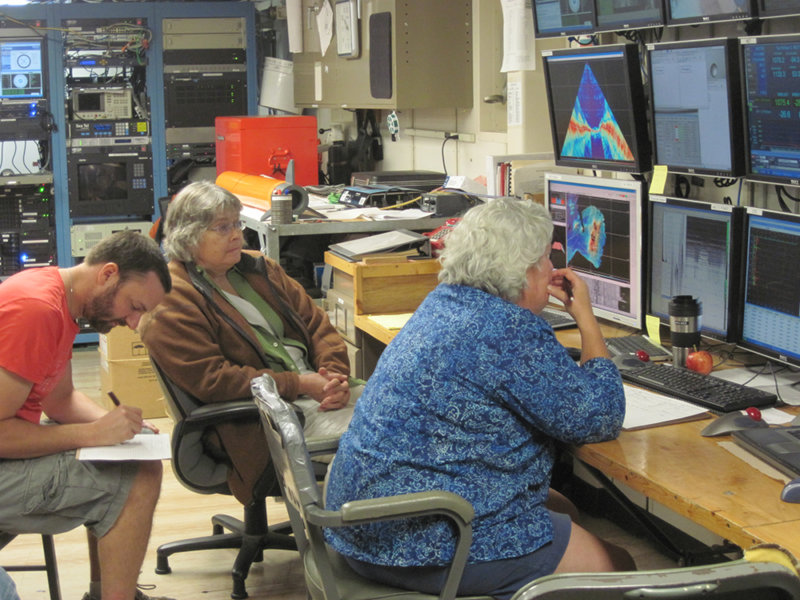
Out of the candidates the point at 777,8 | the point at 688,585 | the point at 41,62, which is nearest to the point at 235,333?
the point at 777,8

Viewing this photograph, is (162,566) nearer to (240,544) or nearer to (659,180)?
(240,544)

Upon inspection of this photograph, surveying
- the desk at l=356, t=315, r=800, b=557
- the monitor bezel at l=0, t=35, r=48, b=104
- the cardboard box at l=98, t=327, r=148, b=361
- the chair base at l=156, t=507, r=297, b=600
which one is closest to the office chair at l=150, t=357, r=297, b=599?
the chair base at l=156, t=507, r=297, b=600

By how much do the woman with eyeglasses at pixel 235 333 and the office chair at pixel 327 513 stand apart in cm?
72

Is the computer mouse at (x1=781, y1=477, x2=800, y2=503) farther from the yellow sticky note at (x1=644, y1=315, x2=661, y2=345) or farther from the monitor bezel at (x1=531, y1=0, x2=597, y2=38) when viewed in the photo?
the monitor bezel at (x1=531, y1=0, x2=597, y2=38)

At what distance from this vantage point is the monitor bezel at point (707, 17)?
8.12 ft

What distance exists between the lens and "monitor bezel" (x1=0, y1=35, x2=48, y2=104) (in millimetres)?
5836

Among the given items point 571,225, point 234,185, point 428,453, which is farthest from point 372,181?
point 428,453

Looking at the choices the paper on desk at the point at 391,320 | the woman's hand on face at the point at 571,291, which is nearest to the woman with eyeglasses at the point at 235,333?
the paper on desk at the point at 391,320

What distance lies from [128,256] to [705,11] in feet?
5.15

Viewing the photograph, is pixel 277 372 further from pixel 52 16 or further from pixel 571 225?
pixel 52 16

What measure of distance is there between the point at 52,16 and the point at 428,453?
492 centimetres

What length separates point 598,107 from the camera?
10.0ft

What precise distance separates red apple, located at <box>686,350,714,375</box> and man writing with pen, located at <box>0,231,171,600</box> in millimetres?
1304

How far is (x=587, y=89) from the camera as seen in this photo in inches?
121
